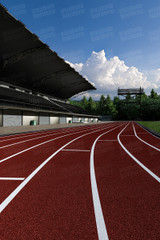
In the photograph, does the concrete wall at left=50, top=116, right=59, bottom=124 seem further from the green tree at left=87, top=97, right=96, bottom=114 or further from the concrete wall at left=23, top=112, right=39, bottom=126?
the green tree at left=87, top=97, right=96, bottom=114

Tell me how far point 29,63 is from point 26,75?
385 cm

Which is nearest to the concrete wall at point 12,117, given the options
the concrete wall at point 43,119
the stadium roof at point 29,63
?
the concrete wall at point 43,119

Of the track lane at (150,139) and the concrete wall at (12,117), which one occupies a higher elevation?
the concrete wall at (12,117)

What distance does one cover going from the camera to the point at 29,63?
26438 mm

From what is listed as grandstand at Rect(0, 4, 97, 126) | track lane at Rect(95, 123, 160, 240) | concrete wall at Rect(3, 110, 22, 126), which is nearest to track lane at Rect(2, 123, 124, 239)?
track lane at Rect(95, 123, 160, 240)

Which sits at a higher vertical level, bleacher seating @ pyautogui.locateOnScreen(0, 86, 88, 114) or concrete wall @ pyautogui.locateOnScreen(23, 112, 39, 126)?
bleacher seating @ pyautogui.locateOnScreen(0, 86, 88, 114)

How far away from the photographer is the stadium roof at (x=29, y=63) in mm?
18562

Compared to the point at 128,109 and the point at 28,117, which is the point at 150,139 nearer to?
the point at 28,117

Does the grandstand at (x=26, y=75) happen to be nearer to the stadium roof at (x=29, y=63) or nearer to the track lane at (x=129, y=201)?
the stadium roof at (x=29, y=63)

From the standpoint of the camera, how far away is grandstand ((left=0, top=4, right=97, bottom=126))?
18766mm

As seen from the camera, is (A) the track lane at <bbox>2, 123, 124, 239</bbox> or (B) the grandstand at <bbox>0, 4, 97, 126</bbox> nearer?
(A) the track lane at <bbox>2, 123, 124, 239</bbox>

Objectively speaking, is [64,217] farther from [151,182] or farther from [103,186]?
[151,182]

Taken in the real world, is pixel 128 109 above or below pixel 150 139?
above

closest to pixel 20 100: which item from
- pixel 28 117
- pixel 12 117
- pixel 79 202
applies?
pixel 28 117
